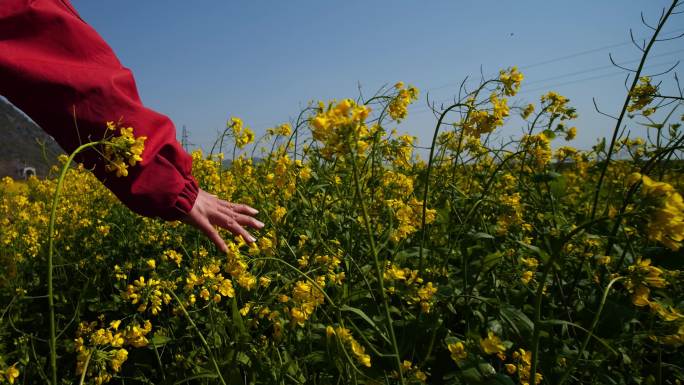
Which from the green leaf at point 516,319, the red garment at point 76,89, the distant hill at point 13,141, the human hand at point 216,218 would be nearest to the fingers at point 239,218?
the human hand at point 216,218

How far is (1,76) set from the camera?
115 cm

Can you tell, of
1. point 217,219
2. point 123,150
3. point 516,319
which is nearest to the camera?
point 123,150

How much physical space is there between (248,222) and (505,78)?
1.35 metres

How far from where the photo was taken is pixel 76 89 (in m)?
1.20

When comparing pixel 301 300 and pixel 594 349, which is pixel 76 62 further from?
pixel 594 349

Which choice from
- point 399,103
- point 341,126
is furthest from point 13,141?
point 341,126

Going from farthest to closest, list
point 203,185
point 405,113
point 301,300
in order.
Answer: point 203,185 → point 405,113 → point 301,300

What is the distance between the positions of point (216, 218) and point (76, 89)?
60cm

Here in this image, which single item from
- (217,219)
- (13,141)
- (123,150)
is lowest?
(217,219)

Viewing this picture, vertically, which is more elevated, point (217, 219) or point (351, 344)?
point (217, 219)

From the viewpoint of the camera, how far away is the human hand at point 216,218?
1494 mm

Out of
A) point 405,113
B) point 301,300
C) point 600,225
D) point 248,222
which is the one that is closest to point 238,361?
point 301,300

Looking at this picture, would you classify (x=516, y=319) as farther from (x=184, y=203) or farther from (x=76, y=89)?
(x=76, y=89)

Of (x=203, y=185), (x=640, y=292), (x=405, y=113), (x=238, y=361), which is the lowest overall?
(x=238, y=361)
